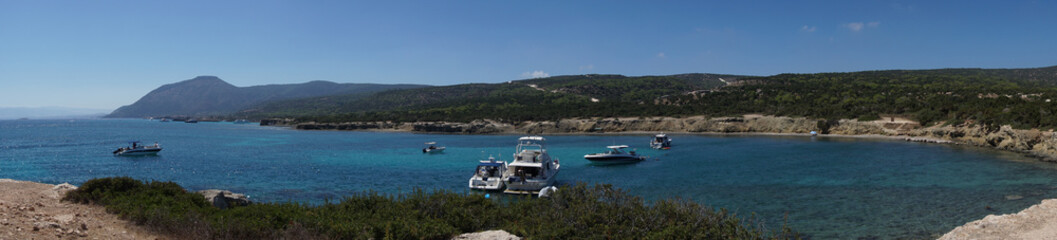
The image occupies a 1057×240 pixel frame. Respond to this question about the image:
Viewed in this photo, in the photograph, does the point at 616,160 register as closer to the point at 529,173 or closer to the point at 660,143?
the point at 660,143

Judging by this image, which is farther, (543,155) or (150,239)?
(543,155)

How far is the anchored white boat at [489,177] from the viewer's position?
27.3 m

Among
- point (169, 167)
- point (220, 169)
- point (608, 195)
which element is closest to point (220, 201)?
point (608, 195)

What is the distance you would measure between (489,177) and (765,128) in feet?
191

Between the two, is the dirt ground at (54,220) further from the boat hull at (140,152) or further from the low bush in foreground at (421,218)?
the boat hull at (140,152)

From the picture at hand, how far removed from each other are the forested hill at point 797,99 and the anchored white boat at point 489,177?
140 feet

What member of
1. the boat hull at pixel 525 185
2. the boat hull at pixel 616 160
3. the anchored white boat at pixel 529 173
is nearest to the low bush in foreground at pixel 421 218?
the boat hull at pixel 525 185

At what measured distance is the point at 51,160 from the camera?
43750 mm

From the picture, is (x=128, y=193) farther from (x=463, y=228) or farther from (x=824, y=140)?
(x=824, y=140)

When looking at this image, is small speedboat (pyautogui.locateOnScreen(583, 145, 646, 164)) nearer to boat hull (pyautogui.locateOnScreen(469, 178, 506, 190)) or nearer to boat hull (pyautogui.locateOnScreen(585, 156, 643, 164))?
boat hull (pyautogui.locateOnScreen(585, 156, 643, 164))

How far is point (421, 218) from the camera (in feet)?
40.7

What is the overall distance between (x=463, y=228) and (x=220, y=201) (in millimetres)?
7670

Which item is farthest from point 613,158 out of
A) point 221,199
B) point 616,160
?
point 221,199

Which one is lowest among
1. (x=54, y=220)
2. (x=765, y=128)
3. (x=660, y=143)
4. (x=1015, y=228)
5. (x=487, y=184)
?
(x=660, y=143)
